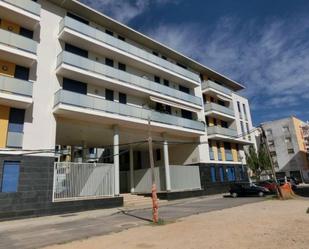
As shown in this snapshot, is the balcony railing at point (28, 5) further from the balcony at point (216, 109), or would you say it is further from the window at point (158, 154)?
the balcony at point (216, 109)

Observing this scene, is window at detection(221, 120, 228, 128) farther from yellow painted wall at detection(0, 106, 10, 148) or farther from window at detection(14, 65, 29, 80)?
yellow painted wall at detection(0, 106, 10, 148)

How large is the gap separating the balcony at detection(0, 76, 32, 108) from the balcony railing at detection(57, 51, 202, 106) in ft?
12.3

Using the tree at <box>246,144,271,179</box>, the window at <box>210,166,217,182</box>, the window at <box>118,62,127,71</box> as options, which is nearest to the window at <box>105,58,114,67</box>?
the window at <box>118,62,127,71</box>

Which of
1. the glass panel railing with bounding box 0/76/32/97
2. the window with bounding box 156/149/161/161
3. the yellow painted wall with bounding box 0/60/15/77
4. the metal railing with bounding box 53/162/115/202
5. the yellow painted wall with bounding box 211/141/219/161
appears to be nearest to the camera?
the glass panel railing with bounding box 0/76/32/97

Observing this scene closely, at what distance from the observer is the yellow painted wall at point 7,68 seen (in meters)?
18.7

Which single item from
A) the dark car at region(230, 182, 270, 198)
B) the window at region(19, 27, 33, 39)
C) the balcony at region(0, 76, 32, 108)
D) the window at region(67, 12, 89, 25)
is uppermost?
the window at region(67, 12, 89, 25)

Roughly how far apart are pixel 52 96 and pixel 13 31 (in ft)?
17.8

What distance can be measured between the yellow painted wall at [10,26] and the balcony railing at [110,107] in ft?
18.5

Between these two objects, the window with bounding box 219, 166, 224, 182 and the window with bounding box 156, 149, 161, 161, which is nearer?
the window with bounding box 219, 166, 224, 182

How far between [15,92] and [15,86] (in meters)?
0.44

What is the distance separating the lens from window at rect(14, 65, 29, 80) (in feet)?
63.4

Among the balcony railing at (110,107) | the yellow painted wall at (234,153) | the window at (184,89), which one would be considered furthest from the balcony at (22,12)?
the yellow painted wall at (234,153)

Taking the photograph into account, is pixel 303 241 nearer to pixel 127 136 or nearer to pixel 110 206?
pixel 110 206

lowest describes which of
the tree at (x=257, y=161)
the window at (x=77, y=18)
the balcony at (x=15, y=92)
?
the tree at (x=257, y=161)
